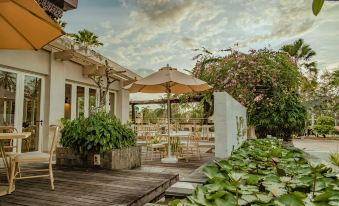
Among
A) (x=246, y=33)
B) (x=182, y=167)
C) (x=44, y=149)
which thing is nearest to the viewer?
(x=182, y=167)

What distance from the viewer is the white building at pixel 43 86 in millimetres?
6125

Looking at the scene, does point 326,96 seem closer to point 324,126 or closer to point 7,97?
point 324,126

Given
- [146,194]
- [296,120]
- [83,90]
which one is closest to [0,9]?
[146,194]

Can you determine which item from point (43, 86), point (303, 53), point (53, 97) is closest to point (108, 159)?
point (53, 97)

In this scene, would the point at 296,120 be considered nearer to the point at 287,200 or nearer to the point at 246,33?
the point at 246,33

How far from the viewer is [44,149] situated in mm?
7035

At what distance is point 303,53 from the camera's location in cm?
1920

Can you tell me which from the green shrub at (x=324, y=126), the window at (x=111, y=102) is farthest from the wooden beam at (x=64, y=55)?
the green shrub at (x=324, y=126)

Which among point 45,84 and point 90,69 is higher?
point 90,69

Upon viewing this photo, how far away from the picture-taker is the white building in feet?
20.1

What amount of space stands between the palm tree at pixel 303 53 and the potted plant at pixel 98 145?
17051mm

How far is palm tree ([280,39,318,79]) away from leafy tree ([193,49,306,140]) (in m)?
12.2

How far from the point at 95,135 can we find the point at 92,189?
146 cm

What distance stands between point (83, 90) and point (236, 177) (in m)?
8.01
